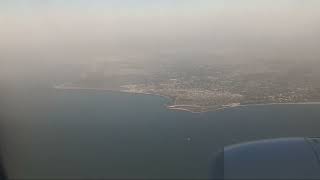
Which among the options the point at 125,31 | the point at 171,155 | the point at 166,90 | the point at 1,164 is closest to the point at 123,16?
the point at 125,31

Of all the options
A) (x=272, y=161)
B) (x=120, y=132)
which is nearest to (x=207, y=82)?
(x=120, y=132)

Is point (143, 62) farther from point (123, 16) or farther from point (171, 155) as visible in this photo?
point (171, 155)

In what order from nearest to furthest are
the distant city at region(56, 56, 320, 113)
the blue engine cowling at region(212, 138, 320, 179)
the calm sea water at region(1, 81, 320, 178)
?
the blue engine cowling at region(212, 138, 320, 179)
the calm sea water at region(1, 81, 320, 178)
the distant city at region(56, 56, 320, 113)

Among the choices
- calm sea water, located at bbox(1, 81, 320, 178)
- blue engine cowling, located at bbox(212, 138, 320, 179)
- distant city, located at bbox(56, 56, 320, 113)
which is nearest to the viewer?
blue engine cowling, located at bbox(212, 138, 320, 179)

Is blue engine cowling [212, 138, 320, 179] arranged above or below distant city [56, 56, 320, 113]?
below

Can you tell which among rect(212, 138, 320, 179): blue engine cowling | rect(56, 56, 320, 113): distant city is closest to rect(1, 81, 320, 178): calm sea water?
rect(56, 56, 320, 113): distant city

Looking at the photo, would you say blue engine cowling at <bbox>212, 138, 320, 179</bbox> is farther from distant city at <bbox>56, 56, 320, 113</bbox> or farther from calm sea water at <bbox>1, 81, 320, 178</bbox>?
distant city at <bbox>56, 56, 320, 113</bbox>

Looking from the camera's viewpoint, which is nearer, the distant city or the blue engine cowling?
the blue engine cowling

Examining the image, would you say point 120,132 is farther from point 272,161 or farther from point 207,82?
point 272,161

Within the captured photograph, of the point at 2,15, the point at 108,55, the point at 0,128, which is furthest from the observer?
the point at 108,55
